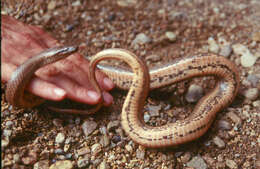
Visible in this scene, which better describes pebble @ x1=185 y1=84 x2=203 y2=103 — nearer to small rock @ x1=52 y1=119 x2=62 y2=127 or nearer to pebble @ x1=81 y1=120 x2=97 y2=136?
pebble @ x1=81 y1=120 x2=97 y2=136

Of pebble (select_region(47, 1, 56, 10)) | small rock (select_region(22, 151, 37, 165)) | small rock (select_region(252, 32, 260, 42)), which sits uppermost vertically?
pebble (select_region(47, 1, 56, 10))

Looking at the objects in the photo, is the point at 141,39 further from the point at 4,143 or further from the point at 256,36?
the point at 4,143

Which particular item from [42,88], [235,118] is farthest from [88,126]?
[235,118]

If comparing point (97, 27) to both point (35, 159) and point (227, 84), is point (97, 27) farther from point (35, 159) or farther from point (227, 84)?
point (35, 159)

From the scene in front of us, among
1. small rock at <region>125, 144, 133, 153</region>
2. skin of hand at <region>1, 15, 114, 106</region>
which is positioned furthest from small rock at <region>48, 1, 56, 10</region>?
small rock at <region>125, 144, 133, 153</region>

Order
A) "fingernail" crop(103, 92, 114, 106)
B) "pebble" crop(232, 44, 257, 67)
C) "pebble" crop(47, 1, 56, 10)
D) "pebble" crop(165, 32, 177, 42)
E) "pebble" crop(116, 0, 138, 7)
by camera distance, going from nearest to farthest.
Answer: "fingernail" crop(103, 92, 114, 106) < "pebble" crop(232, 44, 257, 67) < "pebble" crop(165, 32, 177, 42) < "pebble" crop(47, 1, 56, 10) < "pebble" crop(116, 0, 138, 7)

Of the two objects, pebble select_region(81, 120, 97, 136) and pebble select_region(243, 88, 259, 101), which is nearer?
pebble select_region(81, 120, 97, 136)
